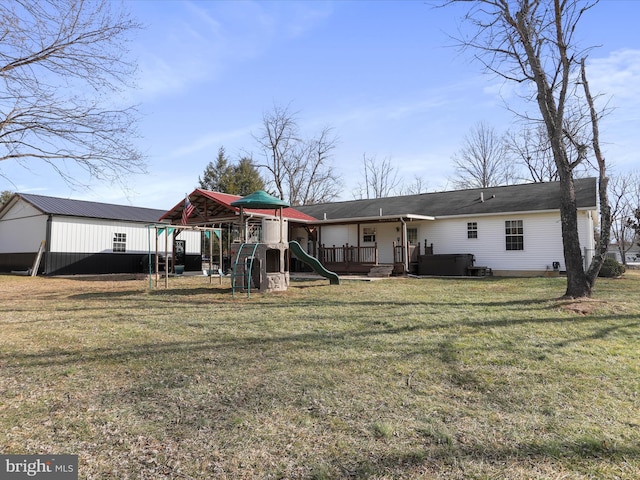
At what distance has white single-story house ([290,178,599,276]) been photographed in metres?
Result: 16.6

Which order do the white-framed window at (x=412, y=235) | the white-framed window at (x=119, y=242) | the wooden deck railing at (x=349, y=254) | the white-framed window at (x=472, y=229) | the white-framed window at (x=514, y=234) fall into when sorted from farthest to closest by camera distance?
the white-framed window at (x=119, y=242)
the white-framed window at (x=412, y=235)
the wooden deck railing at (x=349, y=254)
the white-framed window at (x=472, y=229)
the white-framed window at (x=514, y=234)

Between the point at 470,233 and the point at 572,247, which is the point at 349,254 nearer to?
the point at 470,233

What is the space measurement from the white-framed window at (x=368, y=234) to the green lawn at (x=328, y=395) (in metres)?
13.5

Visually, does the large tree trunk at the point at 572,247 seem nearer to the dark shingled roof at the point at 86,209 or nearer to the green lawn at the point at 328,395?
the green lawn at the point at 328,395

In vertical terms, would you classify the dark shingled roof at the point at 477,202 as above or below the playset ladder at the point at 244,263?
above

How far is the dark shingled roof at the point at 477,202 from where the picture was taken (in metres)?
17.0

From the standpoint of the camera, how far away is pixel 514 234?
17406 millimetres

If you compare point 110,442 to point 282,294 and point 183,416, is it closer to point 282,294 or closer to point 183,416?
point 183,416

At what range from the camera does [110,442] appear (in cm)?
289

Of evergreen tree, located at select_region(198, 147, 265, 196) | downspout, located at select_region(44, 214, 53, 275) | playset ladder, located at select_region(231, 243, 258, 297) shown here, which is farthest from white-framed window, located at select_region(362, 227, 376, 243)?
evergreen tree, located at select_region(198, 147, 265, 196)

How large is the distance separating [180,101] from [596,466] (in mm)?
11989

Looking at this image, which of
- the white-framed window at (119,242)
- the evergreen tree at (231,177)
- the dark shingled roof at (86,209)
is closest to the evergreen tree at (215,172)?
the evergreen tree at (231,177)

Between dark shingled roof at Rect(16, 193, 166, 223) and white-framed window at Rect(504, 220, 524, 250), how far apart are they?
19.2 m

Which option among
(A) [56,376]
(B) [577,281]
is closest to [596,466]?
(A) [56,376]
